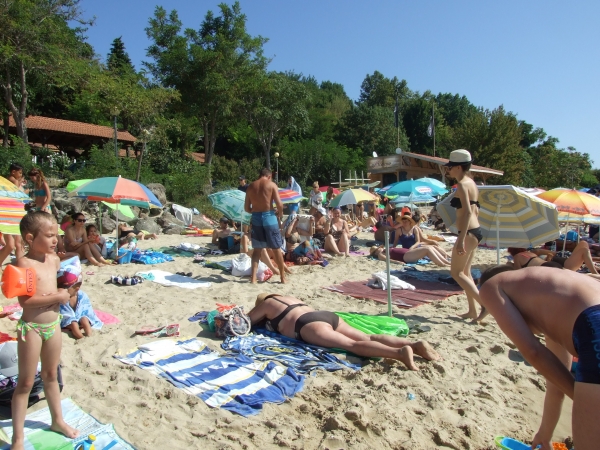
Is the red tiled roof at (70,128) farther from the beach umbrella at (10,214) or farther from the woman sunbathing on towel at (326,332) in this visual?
the woman sunbathing on towel at (326,332)

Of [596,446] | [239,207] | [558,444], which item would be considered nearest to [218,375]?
[558,444]

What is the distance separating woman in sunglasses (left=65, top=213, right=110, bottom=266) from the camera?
747cm

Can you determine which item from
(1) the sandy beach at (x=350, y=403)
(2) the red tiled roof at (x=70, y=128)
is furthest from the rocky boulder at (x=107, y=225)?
(2) the red tiled roof at (x=70, y=128)

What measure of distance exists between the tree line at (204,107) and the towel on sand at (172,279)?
11536 mm

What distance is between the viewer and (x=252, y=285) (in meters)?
6.26

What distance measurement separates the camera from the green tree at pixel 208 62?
25750 mm

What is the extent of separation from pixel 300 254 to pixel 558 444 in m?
5.77

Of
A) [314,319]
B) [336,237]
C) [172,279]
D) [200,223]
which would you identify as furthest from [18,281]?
[200,223]

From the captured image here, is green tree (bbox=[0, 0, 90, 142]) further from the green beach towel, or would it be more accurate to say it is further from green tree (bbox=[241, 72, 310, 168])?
the green beach towel

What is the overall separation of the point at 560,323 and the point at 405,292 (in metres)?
4.35

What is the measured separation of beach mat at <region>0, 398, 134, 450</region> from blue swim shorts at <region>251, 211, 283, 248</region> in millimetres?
3685

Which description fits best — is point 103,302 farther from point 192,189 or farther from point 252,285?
point 192,189

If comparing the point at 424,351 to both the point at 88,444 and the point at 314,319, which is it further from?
the point at 88,444

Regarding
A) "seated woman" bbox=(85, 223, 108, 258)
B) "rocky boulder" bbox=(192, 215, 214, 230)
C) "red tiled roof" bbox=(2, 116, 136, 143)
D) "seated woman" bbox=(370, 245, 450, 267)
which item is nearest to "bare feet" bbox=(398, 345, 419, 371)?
"seated woman" bbox=(370, 245, 450, 267)
